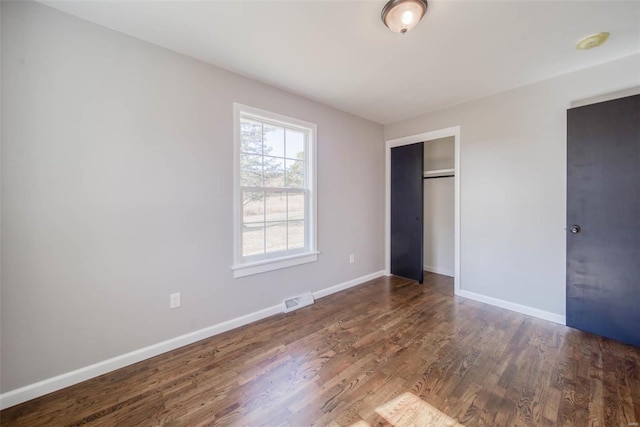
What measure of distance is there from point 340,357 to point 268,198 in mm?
1729

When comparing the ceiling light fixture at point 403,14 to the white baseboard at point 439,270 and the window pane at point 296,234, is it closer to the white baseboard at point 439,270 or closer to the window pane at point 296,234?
the window pane at point 296,234

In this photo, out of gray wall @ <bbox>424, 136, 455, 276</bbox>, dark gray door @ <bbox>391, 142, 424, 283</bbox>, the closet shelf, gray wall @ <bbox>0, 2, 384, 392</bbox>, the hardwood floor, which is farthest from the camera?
gray wall @ <bbox>424, 136, 455, 276</bbox>

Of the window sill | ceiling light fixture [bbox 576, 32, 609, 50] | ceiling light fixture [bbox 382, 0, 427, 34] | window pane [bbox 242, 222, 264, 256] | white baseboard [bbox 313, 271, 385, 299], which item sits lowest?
white baseboard [bbox 313, 271, 385, 299]

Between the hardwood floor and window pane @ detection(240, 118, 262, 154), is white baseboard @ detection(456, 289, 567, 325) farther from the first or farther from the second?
window pane @ detection(240, 118, 262, 154)

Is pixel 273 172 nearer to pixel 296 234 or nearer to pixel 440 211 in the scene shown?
pixel 296 234

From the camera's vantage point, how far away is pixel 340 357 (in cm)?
203

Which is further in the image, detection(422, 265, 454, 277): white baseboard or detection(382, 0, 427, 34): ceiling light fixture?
detection(422, 265, 454, 277): white baseboard

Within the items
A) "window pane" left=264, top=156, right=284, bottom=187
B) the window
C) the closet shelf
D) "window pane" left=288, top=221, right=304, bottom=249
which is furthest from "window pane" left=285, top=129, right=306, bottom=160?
the closet shelf

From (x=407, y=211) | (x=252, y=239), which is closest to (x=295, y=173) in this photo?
(x=252, y=239)

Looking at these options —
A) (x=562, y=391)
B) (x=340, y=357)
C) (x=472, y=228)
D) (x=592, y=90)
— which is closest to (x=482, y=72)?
(x=592, y=90)

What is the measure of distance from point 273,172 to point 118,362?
2125 mm

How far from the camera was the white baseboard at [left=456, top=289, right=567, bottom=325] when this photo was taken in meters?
2.62

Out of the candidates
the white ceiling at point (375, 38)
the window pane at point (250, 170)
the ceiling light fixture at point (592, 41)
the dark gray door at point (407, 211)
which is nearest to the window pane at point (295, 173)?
the window pane at point (250, 170)

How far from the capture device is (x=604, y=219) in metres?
2.29
